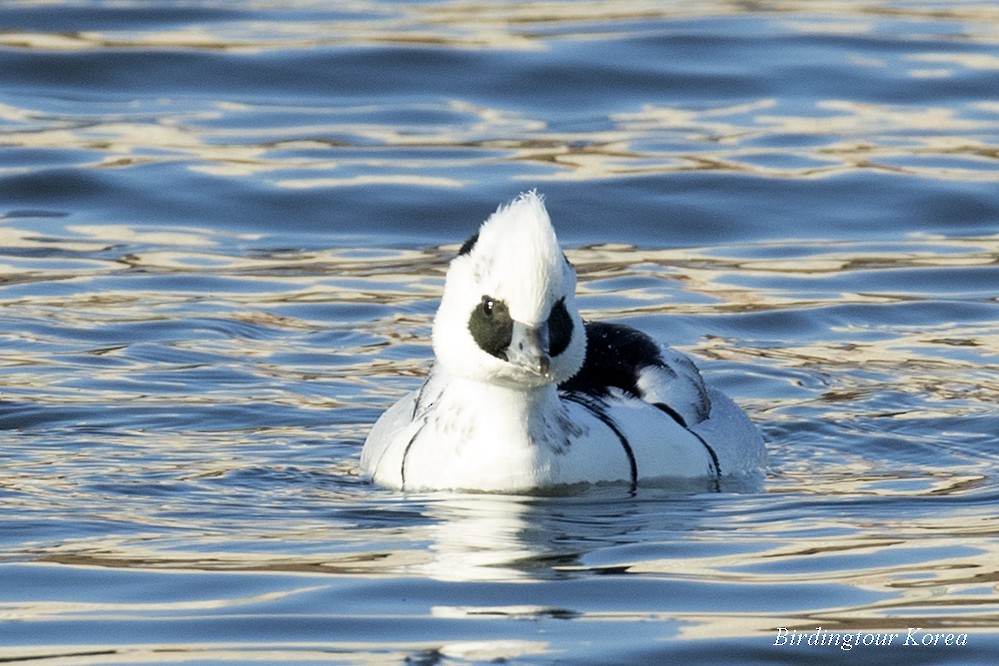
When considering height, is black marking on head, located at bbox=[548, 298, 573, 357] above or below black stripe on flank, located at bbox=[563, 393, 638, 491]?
above

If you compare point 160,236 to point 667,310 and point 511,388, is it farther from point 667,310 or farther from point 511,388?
point 511,388

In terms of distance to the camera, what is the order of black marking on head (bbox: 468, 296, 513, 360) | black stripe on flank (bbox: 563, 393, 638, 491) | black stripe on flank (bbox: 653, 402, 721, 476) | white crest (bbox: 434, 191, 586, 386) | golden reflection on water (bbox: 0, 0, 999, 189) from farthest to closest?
golden reflection on water (bbox: 0, 0, 999, 189) → black stripe on flank (bbox: 653, 402, 721, 476) → black stripe on flank (bbox: 563, 393, 638, 491) → black marking on head (bbox: 468, 296, 513, 360) → white crest (bbox: 434, 191, 586, 386)

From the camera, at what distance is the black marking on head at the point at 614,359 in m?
8.27

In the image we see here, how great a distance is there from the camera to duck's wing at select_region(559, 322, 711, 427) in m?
8.22

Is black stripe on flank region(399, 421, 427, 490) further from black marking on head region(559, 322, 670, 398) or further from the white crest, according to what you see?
black marking on head region(559, 322, 670, 398)

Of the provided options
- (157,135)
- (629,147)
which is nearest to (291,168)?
(157,135)

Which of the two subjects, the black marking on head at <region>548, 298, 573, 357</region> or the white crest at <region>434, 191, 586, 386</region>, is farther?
the black marking on head at <region>548, 298, 573, 357</region>

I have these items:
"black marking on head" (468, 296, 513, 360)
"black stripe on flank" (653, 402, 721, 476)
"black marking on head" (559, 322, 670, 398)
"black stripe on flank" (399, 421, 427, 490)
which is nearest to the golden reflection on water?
"black marking on head" (559, 322, 670, 398)

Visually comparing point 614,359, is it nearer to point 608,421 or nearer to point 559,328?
point 608,421

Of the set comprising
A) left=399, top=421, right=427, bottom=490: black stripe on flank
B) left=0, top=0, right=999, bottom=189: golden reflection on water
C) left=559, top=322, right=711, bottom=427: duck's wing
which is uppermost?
left=0, top=0, right=999, bottom=189: golden reflection on water

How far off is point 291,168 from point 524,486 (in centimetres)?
666

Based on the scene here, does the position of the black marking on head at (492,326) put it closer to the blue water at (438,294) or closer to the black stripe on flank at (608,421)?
the blue water at (438,294)

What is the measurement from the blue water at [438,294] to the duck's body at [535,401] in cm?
14

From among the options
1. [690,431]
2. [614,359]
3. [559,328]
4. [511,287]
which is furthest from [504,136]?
[511,287]
